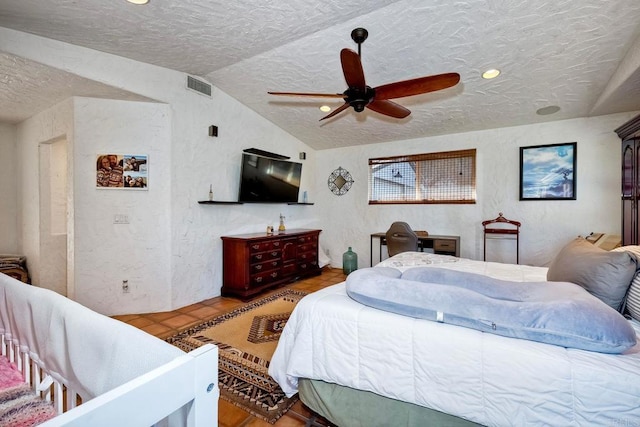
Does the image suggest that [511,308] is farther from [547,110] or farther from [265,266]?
[547,110]

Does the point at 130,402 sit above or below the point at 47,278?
above

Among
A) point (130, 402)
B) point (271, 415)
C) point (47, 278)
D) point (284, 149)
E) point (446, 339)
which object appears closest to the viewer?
point (130, 402)

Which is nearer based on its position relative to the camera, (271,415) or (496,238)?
(271,415)

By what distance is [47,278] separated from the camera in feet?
12.4

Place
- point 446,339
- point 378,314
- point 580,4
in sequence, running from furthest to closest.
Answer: point 580,4, point 378,314, point 446,339

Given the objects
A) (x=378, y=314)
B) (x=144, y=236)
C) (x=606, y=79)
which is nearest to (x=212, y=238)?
(x=144, y=236)

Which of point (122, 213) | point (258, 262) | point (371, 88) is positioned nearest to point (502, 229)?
point (371, 88)

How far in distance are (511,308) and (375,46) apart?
2.54 m

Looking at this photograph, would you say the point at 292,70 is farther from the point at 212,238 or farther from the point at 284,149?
the point at 212,238

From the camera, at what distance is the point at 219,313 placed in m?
3.26

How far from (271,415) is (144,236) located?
8.25 ft

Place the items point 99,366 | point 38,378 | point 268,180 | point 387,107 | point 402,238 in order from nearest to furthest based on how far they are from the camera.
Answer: point 99,366
point 38,378
point 387,107
point 402,238
point 268,180

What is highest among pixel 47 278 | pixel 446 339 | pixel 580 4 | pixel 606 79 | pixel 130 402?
pixel 580 4

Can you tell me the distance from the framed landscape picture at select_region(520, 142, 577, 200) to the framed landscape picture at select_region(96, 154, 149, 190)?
4919mm
